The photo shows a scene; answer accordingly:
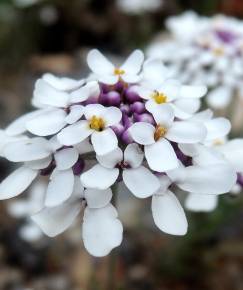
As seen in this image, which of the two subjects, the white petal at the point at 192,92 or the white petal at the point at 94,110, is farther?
the white petal at the point at 192,92

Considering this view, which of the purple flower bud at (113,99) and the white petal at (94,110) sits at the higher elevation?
Result: the white petal at (94,110)

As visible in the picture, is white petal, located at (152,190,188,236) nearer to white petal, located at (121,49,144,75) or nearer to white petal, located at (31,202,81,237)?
white petal, located at (31,202,81,237)

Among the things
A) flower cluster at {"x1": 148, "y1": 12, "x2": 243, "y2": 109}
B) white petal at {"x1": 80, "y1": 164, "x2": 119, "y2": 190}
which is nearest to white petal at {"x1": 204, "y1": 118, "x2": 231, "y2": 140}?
white petal at {"x1": 80, "y1": 164, "x2": 119, "y2": 190}

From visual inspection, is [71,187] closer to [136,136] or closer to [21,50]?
[136,136]

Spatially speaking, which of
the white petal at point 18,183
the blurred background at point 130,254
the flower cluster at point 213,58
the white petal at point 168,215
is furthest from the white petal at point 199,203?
the flower cluster at point 213,58

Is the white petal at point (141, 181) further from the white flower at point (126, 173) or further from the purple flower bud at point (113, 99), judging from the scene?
the purple flower bud at point (113, 99)

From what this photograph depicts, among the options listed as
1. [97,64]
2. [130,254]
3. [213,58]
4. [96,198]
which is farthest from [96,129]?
[130,254]

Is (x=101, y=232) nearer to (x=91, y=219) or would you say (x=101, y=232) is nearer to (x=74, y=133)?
(x=91, y=219)
